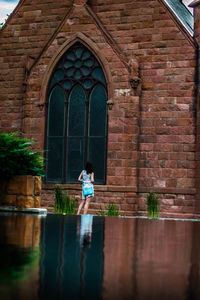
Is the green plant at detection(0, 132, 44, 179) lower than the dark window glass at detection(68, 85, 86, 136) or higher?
lower

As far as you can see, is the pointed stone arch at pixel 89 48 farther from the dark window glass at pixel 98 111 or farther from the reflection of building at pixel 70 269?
the reflection of building at pixel 70 269

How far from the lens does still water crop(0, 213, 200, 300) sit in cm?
245

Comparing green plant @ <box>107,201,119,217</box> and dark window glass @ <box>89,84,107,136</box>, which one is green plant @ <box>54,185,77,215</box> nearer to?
green plant @ <box>107,201,119,217</box>

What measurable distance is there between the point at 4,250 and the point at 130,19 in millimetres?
13376

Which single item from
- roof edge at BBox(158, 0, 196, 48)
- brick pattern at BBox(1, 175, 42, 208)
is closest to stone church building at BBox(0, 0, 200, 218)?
roof edge at BBox(158, 0, 196, 48)

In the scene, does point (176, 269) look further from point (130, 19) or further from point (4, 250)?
point (130, 19)

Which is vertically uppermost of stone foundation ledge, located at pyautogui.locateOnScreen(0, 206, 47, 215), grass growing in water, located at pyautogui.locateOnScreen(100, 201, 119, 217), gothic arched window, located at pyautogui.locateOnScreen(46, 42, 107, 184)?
gothic arched window, located at pyautogui.locateOnScreen(46, 42, 107, 184)

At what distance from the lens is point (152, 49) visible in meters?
16.0

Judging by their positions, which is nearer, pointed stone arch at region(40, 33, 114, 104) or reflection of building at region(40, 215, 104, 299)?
reflection of building at region(40, 215, 104, 299)

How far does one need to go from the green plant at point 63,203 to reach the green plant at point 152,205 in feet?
7.53

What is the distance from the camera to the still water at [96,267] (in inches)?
96.6

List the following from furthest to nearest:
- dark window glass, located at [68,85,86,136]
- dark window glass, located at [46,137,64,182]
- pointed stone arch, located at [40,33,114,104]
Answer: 1. dark window glass, located at [46,137,64,182]
2. dark window glass, located at [68,85,86,136]
3. pointed stone arch, located at [40,33,114,104]

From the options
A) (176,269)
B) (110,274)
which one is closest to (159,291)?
(110,274)

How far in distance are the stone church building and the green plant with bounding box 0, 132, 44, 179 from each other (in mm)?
5619
